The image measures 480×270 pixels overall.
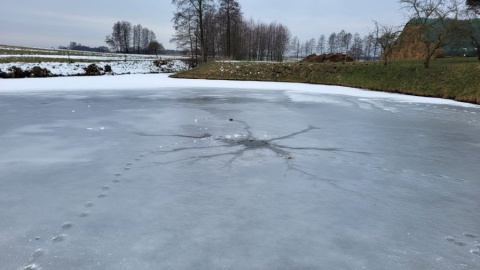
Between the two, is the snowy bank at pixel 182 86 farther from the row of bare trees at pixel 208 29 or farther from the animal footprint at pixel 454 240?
the row of bare trees at pixel 208 29

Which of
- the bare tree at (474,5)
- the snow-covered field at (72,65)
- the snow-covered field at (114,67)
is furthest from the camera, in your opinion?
the snow-covered field at (72,65)

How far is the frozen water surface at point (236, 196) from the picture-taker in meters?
2.77

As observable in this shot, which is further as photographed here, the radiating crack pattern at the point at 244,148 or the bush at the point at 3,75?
the bush at the point at 3,75

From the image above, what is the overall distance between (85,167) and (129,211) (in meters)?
1.92

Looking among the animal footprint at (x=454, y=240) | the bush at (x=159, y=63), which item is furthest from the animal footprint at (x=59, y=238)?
the bush at (x=159, y=63)

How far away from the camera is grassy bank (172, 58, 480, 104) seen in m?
16.0

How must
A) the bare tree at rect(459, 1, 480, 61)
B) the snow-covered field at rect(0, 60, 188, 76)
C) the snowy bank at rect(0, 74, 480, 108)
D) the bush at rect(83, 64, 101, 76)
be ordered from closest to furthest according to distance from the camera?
the snowy bank at rect(0, 74, 480, 108) < the bare tree at rect(459, 1, 480, 61) < the snow-covered field at rect(0, 60, 188, 76) < the bush at rect(83, 64, 101, 76)

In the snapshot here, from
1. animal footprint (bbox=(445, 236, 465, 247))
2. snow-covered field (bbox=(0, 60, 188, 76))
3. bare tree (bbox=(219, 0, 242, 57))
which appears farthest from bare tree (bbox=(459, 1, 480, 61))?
bare tree (bbox=(219, 0, 242, 57))

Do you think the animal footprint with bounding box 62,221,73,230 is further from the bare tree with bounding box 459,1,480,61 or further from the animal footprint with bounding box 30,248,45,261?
the bare tree with bounding box 459,1,480,61

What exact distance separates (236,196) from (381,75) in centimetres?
1933

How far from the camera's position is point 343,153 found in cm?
600

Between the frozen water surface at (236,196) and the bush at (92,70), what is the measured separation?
20.8 meters

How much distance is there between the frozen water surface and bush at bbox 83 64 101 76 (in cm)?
2080

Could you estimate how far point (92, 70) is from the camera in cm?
2766
